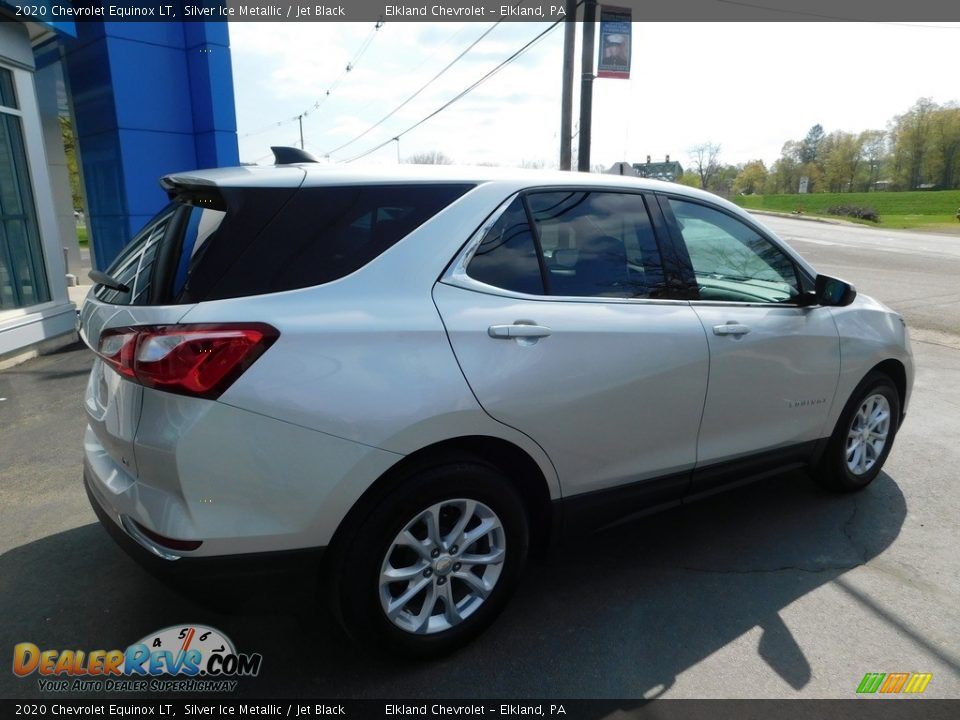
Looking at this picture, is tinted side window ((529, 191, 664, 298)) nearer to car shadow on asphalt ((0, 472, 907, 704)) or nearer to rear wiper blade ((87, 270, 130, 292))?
car shadow on asphalt ((0, 472, 907, 704))

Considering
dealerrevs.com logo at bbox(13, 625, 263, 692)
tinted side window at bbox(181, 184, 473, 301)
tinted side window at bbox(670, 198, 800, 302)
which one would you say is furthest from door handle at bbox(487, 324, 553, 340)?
dealerrevs.com logo at bbox(13, 625, 263, 692)

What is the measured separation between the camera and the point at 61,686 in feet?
7.91

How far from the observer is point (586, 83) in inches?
440

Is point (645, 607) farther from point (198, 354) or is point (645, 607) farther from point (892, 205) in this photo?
point (892, 205)

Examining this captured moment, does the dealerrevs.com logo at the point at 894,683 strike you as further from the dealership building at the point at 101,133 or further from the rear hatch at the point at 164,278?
the dealership building at the point at 101,133

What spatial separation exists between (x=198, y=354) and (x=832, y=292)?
10.2ft

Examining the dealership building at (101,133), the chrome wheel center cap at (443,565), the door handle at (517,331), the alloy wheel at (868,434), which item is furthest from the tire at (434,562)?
the dealership building at (101,133)

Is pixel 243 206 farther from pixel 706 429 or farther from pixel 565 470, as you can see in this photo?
pixel 706 429

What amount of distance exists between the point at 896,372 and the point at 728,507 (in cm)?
134

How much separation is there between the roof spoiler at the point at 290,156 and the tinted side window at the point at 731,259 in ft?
5.55

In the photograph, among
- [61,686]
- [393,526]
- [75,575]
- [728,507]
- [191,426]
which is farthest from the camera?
[728,507]

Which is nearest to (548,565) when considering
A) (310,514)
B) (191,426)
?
(310,514)

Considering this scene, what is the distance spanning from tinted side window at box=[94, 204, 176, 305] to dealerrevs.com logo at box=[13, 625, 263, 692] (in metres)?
1.35

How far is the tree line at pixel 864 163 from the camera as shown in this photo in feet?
261
